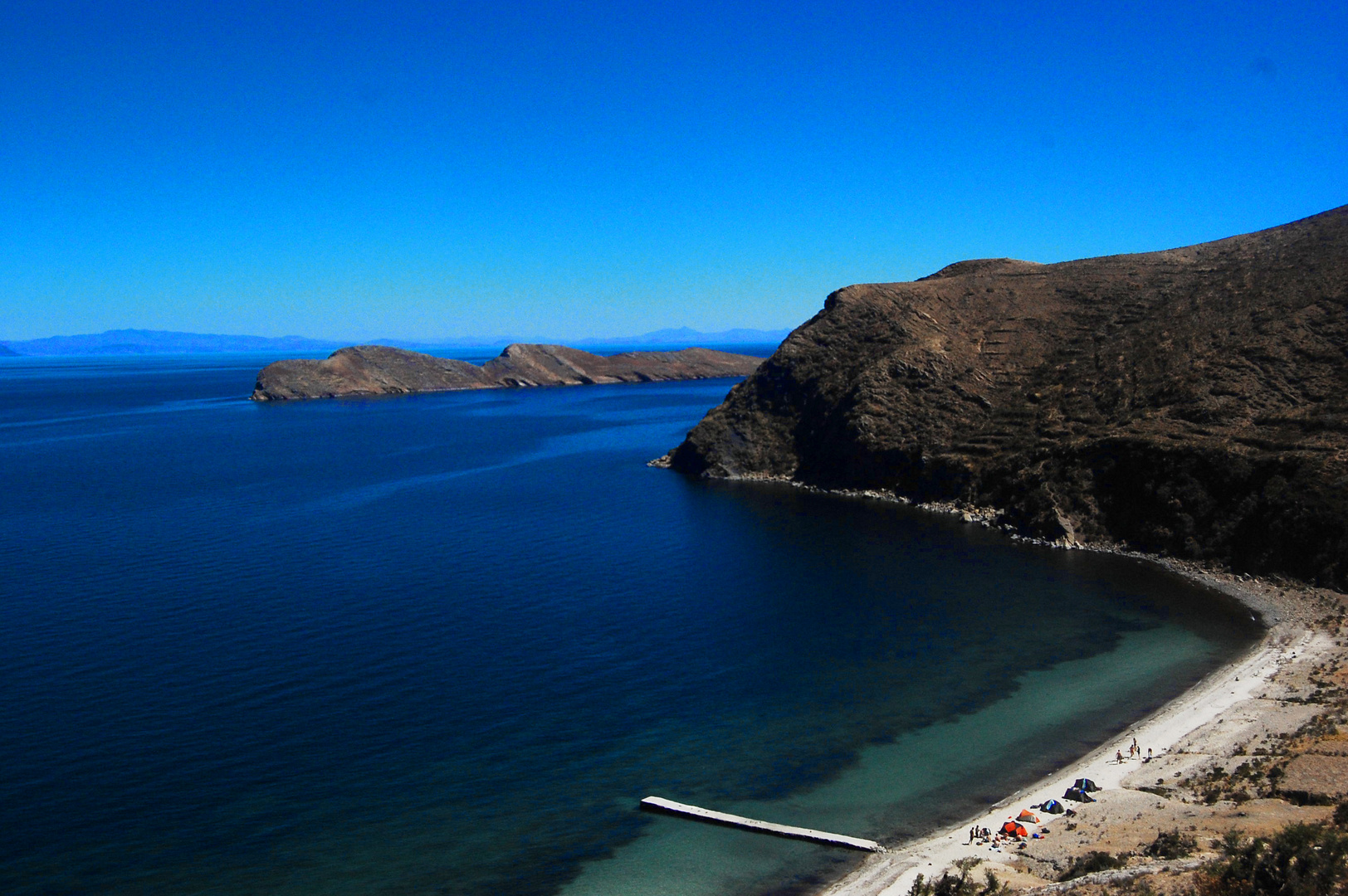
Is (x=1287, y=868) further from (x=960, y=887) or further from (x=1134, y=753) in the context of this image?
(x=1134, y=753)

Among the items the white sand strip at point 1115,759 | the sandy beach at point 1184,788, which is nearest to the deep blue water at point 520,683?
the white sand strip at point 1115,759

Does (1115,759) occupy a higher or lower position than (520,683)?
lower

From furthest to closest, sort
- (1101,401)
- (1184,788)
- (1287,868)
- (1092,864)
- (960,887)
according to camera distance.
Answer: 1. (1101,401)
2. (1184,788)
3. (1092,864)
4. (960,887)
5. (1287,868)

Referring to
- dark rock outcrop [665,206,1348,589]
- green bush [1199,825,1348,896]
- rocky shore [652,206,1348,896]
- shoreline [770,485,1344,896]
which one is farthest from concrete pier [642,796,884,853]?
dark rock outcrop [665,206,1348,589]

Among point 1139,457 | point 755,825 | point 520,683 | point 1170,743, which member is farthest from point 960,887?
point 1139,457

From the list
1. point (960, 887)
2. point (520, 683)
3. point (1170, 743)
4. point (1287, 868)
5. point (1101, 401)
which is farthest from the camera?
point (1101, 401)

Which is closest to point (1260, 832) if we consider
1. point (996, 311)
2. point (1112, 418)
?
point (1112, 418)
